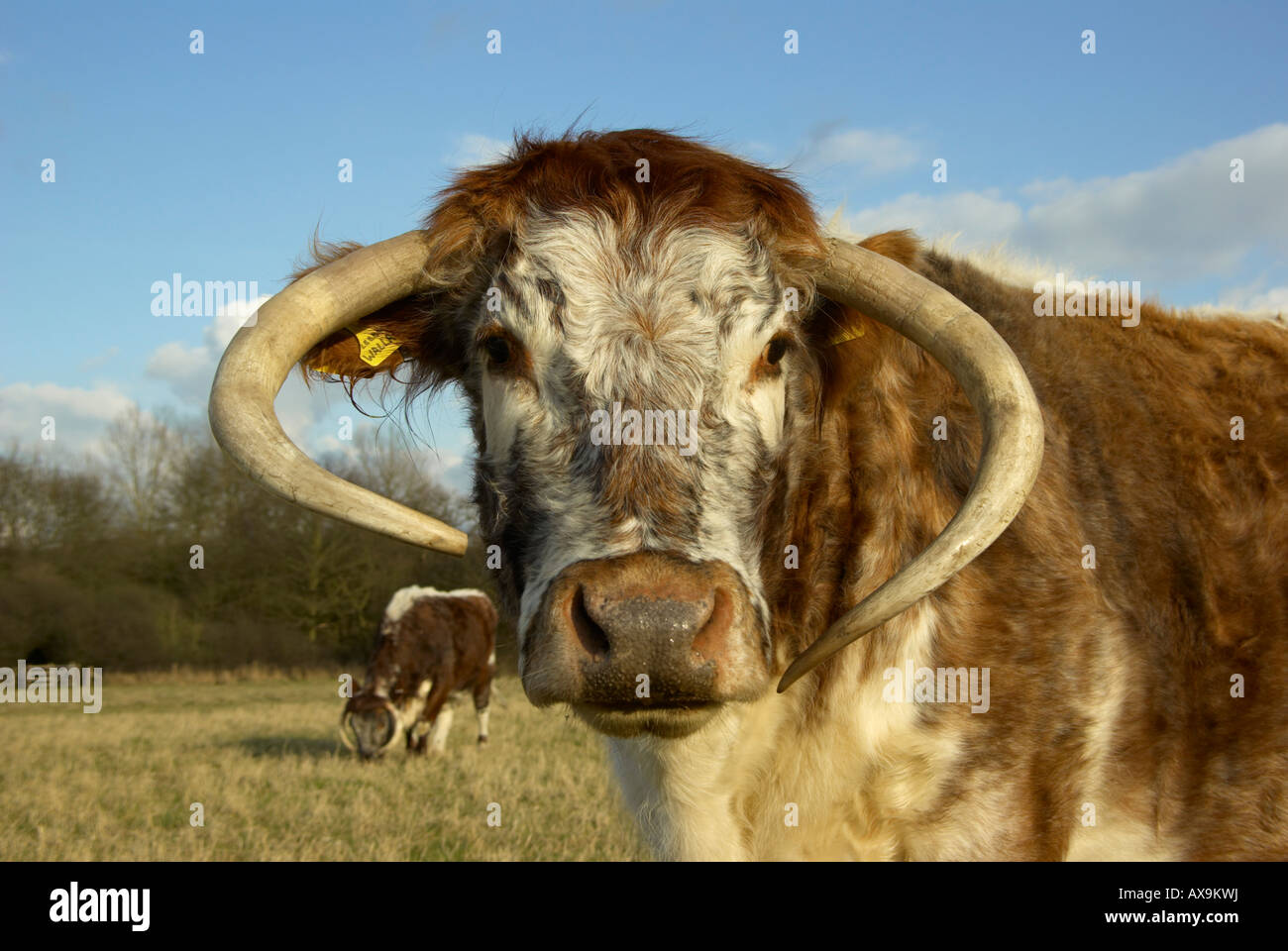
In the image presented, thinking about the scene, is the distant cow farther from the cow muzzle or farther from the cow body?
the cow muzzle

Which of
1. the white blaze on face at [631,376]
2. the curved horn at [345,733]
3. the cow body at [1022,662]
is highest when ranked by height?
the white blaze on face at [631,376]

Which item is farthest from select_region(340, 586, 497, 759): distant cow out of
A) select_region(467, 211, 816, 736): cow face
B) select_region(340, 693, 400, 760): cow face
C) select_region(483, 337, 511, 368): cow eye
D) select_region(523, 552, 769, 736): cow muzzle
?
select_region(523, 552, 769, 736): cow muzzle

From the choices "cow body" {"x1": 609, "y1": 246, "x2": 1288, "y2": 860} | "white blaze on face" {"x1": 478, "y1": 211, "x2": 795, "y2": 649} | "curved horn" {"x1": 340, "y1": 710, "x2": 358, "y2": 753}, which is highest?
"white blaze on face" {"x1": 478, "y1": 211, "x2": 795, "y2": 649}

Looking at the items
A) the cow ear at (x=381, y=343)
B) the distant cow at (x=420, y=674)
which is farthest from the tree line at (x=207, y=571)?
the cow ear at (x=381, y=343)

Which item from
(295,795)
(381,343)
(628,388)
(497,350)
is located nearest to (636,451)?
(628,388)

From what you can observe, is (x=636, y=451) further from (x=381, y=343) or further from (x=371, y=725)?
(x=371, y=725)

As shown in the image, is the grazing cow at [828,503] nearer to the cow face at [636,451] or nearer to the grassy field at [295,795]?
the cow face at [636,451]

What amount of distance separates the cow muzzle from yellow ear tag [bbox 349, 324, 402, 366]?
1.49 meters

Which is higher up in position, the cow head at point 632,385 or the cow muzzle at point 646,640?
the cow head at point 632,385

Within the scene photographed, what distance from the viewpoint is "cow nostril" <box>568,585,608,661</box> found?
2.64 m

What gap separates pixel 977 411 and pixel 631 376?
1039mm

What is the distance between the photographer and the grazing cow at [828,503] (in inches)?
116
